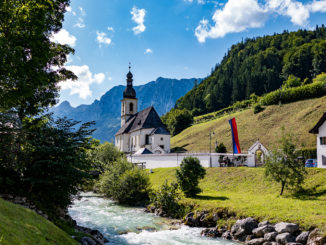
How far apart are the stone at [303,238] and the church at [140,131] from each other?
126ft

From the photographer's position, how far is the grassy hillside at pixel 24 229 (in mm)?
7549

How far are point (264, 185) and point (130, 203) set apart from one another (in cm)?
1295

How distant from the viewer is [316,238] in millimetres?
13070

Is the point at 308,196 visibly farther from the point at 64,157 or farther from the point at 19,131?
the point at 19,131

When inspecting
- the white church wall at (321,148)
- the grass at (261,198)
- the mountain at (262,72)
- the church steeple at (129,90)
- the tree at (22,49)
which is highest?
the mountain at (262,72)

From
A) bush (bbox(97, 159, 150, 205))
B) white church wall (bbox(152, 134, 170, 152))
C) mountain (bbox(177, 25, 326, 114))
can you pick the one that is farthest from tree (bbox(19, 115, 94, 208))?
mountain (bbox(177, 25, 326, 114))

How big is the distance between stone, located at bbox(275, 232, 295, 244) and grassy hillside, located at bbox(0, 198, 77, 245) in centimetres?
1014

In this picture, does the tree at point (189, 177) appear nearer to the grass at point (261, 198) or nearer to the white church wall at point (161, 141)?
the grass at point (261, 198)

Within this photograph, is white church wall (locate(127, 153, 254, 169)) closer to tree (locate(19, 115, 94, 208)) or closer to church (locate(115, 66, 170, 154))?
church (locate(115, 66, 170, 154))

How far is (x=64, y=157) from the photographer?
46.0 feet

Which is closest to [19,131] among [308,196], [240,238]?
[240,238]

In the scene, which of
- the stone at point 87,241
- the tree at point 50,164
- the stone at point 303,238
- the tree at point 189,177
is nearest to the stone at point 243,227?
the stone at point 303,238

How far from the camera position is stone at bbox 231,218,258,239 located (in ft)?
52.1

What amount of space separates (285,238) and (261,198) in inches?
279
